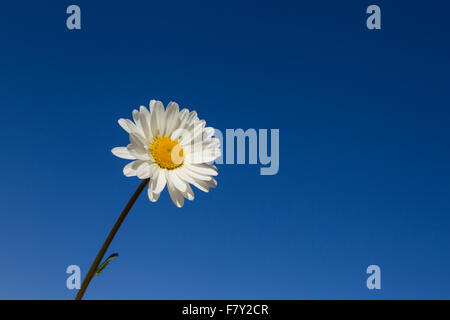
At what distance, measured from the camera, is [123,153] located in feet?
5.56

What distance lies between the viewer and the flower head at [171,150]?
170cm

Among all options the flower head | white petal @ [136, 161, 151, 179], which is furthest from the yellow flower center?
white petal @ [136, 161, 151, 179]

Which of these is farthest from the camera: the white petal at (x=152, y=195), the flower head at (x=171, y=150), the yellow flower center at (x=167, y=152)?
the yellow flower center at (x=167, y=152)

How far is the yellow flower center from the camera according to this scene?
1.82 metres

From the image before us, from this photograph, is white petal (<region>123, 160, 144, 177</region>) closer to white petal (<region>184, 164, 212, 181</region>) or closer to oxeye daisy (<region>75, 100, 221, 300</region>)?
oxeye daisy (<region>75, 100, 221, 300</region>)

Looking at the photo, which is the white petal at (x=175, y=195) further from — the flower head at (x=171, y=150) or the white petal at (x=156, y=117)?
the white petal at (x=156, y=117)

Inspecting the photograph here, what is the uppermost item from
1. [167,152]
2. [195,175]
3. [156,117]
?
[156,117]

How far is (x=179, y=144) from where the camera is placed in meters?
1.92

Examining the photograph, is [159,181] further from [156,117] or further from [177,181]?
[156,117]

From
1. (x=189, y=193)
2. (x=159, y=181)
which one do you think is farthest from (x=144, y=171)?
(x=189, y=193)

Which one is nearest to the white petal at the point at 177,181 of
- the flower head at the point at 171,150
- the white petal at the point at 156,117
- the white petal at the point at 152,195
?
the flower head at the point at 171,150
